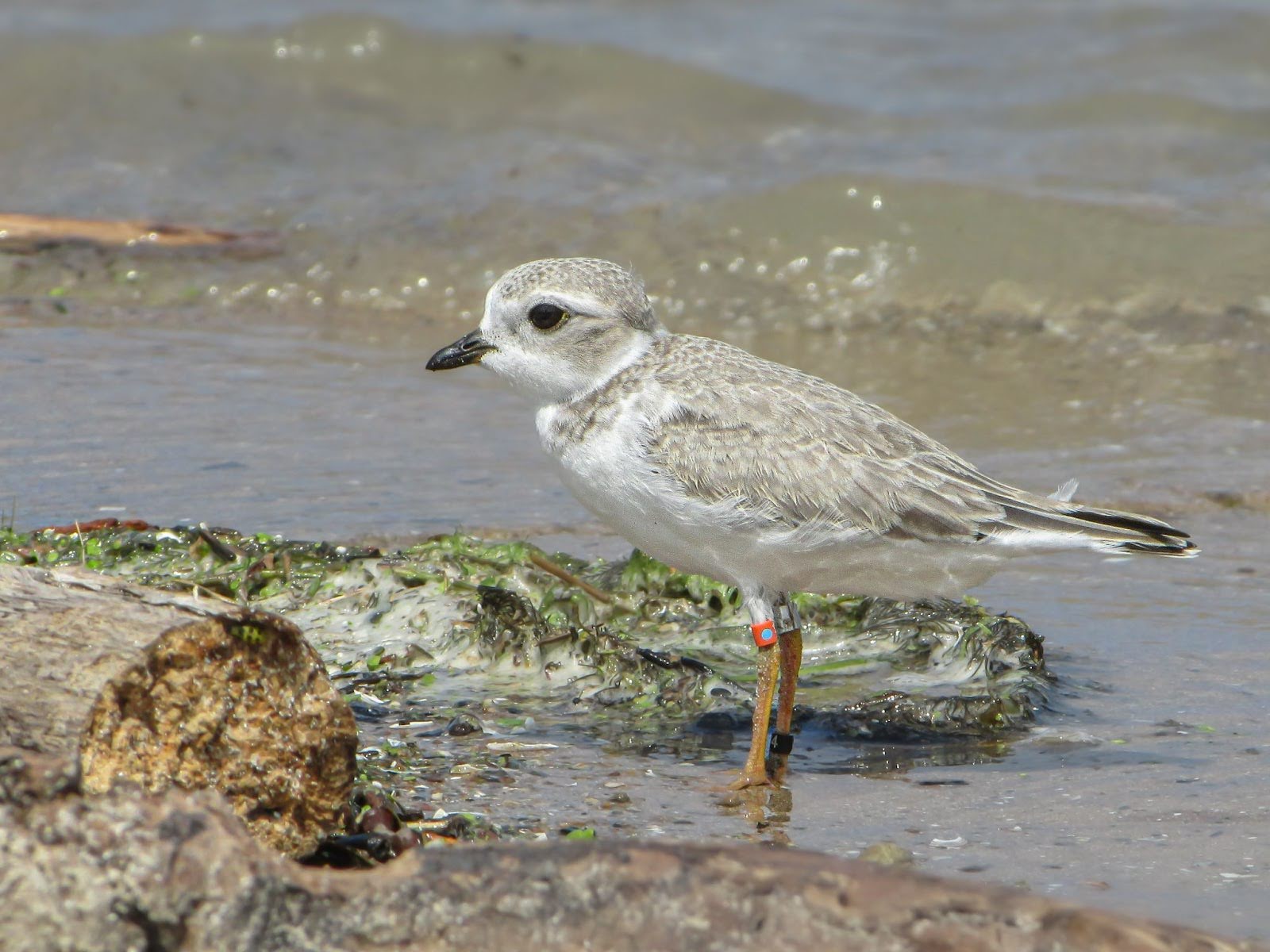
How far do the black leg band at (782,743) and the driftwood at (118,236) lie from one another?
25.0ft

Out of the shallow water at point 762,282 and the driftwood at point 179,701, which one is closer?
the driftwood at point 179,701

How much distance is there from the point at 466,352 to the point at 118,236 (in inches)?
262

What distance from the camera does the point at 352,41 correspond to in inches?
600

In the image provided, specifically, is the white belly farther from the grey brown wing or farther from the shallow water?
the shallow water

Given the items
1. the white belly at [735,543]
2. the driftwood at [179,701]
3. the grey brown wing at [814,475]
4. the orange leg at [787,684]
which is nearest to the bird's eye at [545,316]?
the white belly at [735,543]

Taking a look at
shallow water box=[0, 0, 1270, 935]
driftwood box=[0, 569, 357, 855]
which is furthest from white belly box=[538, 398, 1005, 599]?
driftwood box=[0, 569, 357, 855]

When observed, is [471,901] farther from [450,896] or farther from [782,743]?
[782,743]

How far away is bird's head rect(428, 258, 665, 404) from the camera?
583 centimetres

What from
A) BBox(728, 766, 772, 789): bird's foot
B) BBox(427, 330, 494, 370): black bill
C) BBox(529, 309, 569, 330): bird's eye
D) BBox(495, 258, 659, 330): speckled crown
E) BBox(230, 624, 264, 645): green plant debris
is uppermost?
BBox(495, 258, 659, 330): speckled crown

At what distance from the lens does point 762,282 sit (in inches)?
462

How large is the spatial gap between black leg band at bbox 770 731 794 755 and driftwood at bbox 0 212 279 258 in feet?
25.0

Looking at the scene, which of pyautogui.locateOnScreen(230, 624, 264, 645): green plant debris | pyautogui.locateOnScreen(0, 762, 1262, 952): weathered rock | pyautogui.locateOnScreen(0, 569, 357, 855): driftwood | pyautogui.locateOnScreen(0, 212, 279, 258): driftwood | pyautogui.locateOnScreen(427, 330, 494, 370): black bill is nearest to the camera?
pyautogui.locateOnScreen(0, 762, 1262, 952): weathered rock

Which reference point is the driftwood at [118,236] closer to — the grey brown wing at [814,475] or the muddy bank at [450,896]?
the grey brown wing at [814,475]

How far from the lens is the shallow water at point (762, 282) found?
5.20m
